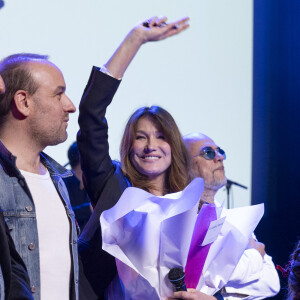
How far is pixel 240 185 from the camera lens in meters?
3.88

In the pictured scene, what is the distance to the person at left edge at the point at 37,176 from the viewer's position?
5.50 ft

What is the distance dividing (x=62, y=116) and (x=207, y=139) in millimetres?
1158

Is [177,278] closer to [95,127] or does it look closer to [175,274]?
[175,274]

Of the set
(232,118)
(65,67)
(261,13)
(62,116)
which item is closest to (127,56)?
(62,116)

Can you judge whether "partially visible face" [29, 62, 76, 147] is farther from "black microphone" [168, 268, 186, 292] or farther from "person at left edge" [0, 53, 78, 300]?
"black microphone" [168, 268, 186, 292]

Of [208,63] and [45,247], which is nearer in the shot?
[45,247]

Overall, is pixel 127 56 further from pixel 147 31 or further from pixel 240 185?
pixel 240 185

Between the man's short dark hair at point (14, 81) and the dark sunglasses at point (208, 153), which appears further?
the dark sunglasses at point (208, 153)

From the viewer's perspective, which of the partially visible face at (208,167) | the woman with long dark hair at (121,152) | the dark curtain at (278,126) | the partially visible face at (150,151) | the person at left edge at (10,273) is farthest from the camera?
the dark curtain at (278,126)

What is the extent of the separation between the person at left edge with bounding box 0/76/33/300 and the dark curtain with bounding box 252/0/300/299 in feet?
10.7

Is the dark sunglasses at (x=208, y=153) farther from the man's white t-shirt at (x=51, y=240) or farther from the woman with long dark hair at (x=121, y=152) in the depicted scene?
the man's white t-shirt at (x=51, y=240)

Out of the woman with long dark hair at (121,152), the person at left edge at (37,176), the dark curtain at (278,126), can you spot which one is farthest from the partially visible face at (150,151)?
the dark curtain at (278,126)

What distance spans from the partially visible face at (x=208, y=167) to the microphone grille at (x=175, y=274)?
110cm

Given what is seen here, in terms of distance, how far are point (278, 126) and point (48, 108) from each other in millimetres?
3030
